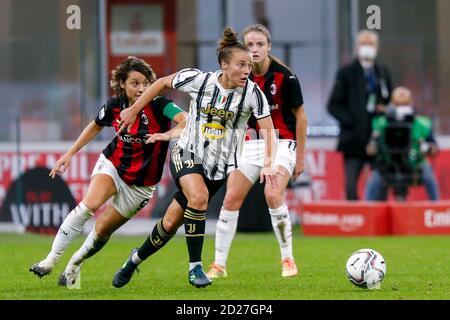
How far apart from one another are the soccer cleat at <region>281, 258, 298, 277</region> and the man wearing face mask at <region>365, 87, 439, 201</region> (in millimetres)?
6181

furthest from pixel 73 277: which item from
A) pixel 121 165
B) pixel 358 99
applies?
pixel 358 99

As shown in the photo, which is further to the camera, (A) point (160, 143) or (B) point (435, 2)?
(B) point (435, 2)

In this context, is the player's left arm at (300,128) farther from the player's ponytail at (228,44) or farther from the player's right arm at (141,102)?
the player's right arm at (141,102)

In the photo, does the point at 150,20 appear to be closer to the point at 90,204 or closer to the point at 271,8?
the point at 271,8

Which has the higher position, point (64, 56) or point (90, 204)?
point (64, 56)

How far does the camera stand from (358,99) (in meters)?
17.1

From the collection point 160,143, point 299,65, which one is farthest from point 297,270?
point 299,65

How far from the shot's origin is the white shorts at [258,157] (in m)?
11.0

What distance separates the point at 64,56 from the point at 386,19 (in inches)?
172

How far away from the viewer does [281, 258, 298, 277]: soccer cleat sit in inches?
428

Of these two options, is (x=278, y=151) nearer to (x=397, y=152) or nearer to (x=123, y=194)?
(x=123, y=194)

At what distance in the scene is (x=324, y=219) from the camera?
54.6ft

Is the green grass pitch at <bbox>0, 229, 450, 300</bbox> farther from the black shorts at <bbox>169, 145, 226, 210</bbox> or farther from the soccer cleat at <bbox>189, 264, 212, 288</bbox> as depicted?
the black shorts at <bbox>169, 145, 226, 210</bbox>

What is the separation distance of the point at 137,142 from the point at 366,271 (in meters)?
1.94
